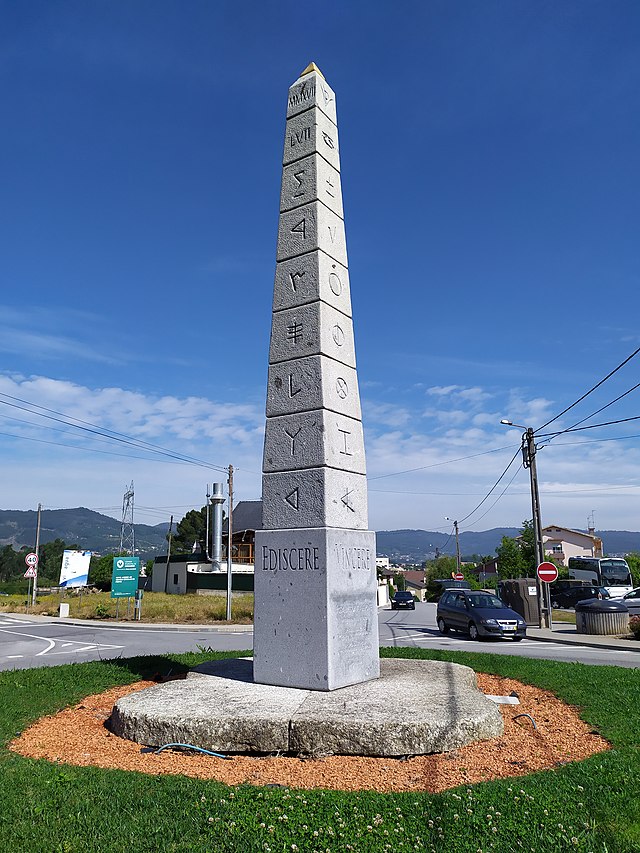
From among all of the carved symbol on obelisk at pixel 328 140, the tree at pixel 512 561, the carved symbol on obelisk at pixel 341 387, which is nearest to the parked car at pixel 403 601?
the tree at pixel 512 561

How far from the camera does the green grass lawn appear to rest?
3.58 meters

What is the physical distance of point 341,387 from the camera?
823 cm

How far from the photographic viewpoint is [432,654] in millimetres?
11938

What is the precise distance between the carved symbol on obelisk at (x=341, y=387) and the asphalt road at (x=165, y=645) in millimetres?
9655

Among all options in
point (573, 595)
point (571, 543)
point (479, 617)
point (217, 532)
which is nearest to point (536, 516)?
point (479, 617)

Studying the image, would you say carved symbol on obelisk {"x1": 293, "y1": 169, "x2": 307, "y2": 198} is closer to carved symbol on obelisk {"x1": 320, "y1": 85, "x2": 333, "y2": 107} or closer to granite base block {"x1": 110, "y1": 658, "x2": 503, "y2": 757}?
carved symbol on obelisk {"x1": 320, "y1": 85, "x2": 333, "y2": 107}

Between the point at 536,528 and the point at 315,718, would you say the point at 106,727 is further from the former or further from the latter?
the point at 536,528

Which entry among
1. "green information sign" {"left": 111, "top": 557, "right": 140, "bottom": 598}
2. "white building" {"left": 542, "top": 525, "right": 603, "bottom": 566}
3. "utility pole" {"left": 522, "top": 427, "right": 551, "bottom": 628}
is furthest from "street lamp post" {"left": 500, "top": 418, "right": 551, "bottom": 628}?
"white building" {"left": 542, "top": 525, "right": 603, "bottom": 566}

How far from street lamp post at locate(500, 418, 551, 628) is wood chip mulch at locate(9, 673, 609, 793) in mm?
18100

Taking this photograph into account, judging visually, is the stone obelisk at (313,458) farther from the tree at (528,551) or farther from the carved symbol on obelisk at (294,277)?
the tree at (528,551)

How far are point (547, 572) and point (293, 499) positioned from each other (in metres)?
17.3

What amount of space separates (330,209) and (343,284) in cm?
109

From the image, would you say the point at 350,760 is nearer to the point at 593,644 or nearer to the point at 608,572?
Answer: the point at 593,644

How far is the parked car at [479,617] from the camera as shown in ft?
64.3
